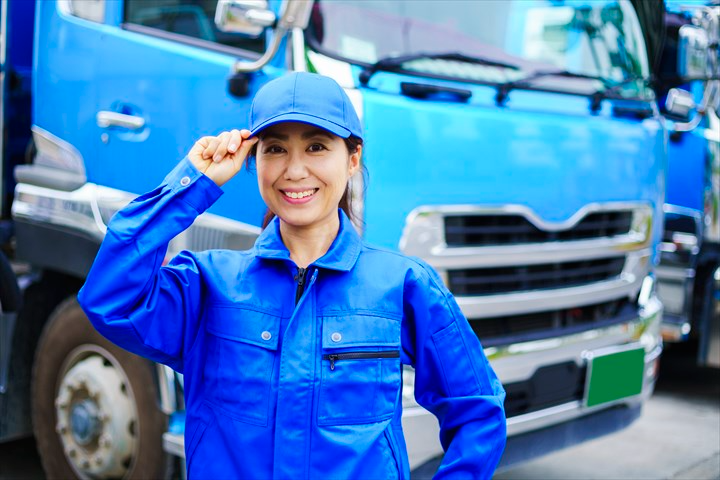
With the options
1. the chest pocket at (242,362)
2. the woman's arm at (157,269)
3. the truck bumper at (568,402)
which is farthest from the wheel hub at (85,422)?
the chest pocket at (242,362)

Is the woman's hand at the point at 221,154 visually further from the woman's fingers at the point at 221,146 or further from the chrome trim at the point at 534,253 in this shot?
the chrome trim at the point at 534,253

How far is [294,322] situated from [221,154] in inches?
14.0

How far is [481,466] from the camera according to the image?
1722mm

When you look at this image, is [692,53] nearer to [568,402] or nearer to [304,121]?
[568,402]

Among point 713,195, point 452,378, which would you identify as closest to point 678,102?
point 713,195

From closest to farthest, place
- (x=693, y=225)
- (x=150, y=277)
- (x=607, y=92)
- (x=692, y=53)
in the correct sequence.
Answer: (x=150, y=277) < (x=607, y=92) < (x=692, y=53) < (x=693, y=225)

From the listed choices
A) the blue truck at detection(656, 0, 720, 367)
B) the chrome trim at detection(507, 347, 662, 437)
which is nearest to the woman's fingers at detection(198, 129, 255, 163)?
the chrome trim at detection(507, 347, 662, 437)

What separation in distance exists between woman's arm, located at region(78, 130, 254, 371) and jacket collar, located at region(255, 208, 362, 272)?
142mm

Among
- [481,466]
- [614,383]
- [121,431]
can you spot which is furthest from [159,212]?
[614,383]

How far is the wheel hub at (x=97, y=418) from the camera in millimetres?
3324

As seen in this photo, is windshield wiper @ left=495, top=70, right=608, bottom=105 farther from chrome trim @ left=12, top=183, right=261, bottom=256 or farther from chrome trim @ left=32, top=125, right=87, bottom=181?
chrome trim @ left=32, top=125, right=87, bottom=181

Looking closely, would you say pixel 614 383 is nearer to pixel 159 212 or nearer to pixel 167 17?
pixel 167 17

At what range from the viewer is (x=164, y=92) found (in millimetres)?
3217

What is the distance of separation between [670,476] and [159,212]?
11.4 ft
